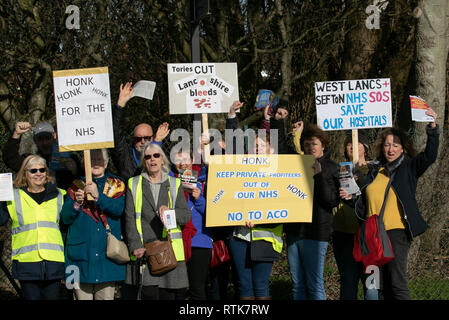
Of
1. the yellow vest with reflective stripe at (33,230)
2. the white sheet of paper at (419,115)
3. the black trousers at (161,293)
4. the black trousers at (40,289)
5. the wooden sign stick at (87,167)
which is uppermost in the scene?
the white sheet of paper at (419,115)

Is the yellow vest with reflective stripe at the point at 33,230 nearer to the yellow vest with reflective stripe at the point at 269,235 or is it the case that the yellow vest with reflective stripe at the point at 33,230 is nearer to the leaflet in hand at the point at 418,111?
the yellow vest with reflective stripe at the point at 269,235

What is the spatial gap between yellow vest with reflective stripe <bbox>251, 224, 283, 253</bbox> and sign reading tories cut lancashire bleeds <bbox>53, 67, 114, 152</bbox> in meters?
1.55

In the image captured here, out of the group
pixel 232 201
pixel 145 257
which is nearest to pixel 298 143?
pixel 232 201

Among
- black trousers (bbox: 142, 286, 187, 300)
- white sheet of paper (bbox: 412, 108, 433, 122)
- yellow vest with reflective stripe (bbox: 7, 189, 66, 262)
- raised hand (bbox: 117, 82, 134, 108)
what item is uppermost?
raised hand (bbox: 117, 82, 134, 108)

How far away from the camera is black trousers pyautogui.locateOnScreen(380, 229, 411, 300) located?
5488 mm

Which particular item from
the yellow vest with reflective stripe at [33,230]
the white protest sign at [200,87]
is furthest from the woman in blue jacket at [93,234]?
the white protest sign at [200,87]

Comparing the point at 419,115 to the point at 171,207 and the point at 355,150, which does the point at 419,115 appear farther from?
the point at 171,207

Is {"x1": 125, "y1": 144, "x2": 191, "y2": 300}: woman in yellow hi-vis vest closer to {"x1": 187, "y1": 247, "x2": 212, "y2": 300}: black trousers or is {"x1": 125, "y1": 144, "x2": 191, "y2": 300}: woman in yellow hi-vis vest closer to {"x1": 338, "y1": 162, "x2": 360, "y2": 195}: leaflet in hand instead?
{"x1": 187, "y1": 247, "x2": 212, "y2": 300}: black trousers

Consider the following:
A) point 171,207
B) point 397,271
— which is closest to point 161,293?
point 171,207

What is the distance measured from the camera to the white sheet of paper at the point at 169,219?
531 centimetres

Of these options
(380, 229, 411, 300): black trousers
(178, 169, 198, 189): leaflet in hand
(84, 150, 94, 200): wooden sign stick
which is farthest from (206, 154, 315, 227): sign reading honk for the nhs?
(84, 150, 94, 200): wooden sign stick

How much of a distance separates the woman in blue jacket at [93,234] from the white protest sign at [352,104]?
2.15 m
